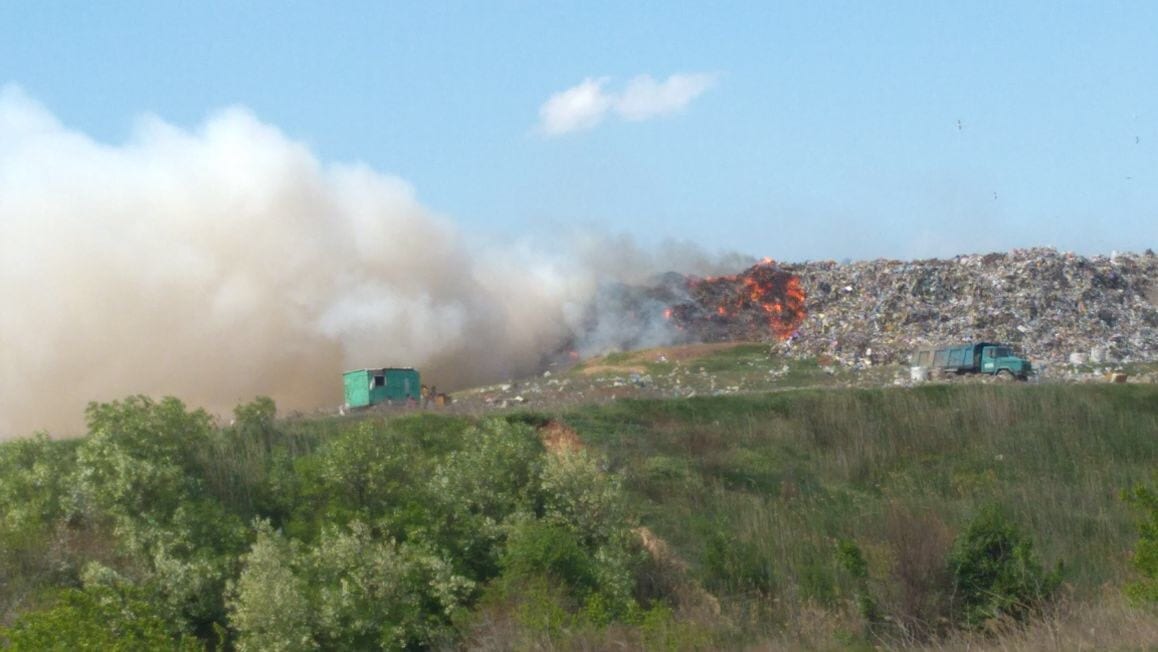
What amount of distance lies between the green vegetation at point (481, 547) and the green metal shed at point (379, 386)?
661 centimetres

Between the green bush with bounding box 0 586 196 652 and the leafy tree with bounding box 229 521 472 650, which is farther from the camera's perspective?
the leafy tree with bounding box 229 521 472 650

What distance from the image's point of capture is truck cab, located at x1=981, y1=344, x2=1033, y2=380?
3981 cm

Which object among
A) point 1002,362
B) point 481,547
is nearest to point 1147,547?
point 481,547

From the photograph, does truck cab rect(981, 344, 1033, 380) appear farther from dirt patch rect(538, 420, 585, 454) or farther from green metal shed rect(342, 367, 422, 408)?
green metal shed rect(342, 367, 422, 408)

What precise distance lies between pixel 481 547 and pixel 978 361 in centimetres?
2416

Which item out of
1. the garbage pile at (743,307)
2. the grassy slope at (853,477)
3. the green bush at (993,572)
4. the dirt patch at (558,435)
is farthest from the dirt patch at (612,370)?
the green bush at (993,572)

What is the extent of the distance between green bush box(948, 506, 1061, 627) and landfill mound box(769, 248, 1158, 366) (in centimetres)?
2351

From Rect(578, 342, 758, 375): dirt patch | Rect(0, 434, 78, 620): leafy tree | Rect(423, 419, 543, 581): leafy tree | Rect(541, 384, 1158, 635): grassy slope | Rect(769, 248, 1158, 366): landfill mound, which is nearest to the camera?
Rect(423, 419, 543, 581): leafy tree

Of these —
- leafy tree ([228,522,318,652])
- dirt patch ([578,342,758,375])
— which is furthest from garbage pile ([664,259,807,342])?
leafy tree ([228,522,318,652])

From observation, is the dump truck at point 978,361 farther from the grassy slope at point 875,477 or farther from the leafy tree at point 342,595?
the leafy tree at point 342,595

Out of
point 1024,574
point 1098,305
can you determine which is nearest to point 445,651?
point 1024,574

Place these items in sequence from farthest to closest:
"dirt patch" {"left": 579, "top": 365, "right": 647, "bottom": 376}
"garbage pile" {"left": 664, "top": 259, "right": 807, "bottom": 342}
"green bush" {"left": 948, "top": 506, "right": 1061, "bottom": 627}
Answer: "garbage pile" {"left": 664, "top": 259, "right": 807, "bottom": 342} < "dirt patch" {"left": 579, "top": 365, "right": 647, "bottom": 376} < "green bush" {"left": 948, "top": 506, "right": 1061, "bottom": 627}

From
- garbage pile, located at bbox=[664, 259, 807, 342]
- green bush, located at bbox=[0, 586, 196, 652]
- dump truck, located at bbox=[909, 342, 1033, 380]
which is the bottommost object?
green bush, located at bbox=[0, 586, 196, 652]

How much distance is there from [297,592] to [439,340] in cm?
2711
